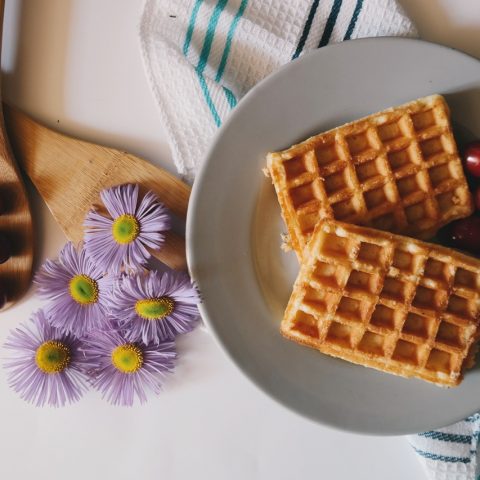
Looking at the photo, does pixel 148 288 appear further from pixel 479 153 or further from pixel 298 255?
pixel 479 153

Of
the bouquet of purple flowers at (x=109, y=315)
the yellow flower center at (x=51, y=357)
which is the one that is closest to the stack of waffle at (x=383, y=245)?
the bouquet of purple flowers at (x=109, y=315)

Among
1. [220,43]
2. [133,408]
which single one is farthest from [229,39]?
[133,408]

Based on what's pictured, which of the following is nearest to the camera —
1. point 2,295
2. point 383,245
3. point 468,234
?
point 383,245

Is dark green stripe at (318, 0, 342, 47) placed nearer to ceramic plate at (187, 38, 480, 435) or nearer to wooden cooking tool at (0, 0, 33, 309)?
ceramic plate at (187, 38, 480, 435)

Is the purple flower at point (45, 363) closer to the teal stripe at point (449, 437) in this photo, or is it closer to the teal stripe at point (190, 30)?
the teal stripe at point (190, 30)

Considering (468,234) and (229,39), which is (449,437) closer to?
(468,234)

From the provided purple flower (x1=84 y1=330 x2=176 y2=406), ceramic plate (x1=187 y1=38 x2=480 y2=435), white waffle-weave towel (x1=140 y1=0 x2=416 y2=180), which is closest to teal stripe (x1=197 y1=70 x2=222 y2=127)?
white waffle-weave towel (x1=140 y1=0 x2=416 y2=180)
